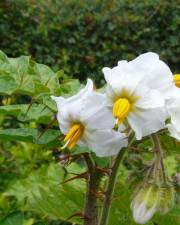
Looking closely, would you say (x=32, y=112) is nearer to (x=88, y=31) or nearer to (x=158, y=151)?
(x=158, y=151)

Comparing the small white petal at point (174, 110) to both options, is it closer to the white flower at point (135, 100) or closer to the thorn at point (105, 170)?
the white flower at point (135, 100)

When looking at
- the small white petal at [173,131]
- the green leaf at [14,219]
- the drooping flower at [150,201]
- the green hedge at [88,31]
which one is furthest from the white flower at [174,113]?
the green hedge at [88,31]

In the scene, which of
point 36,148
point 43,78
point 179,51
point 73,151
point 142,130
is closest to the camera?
point 142,130

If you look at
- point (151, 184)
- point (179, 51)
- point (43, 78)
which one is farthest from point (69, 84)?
point (179, 51)

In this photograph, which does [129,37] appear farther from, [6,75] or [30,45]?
[6,75]

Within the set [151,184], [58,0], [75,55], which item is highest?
[151,184]

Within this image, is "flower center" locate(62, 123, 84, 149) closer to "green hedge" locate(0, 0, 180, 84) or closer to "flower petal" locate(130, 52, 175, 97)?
"flower petal" locate(130, 52, 175, 97)

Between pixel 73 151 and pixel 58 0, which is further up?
pixel 73 151
